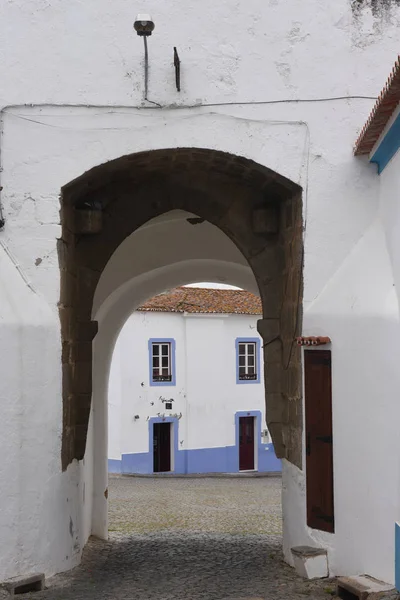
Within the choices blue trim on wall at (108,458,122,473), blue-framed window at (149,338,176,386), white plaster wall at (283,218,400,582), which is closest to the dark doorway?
blue trim on wall at (108,458,122,473)

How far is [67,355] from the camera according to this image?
6.11 metres

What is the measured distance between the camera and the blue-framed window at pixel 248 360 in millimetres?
21594

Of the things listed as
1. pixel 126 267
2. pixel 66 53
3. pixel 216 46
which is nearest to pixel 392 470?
pixel 216 46

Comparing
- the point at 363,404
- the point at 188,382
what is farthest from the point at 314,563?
the point at 188,382

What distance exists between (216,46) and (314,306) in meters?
2.10

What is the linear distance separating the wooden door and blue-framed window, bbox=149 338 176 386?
15098mm

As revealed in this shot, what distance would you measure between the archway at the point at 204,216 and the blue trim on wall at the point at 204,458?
562 inches

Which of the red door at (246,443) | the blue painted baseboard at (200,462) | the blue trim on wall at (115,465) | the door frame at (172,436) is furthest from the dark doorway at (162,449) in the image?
the red door at (246,443)

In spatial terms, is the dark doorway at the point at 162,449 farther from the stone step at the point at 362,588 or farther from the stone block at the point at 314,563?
the stone step at the point at 362,588

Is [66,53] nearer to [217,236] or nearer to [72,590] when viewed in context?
[217,236]

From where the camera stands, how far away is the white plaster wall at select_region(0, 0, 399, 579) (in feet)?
19.5

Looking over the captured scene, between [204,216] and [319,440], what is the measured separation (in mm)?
2207

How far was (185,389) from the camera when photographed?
2102cm

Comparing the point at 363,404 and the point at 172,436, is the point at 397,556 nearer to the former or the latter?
the point at 363,404
